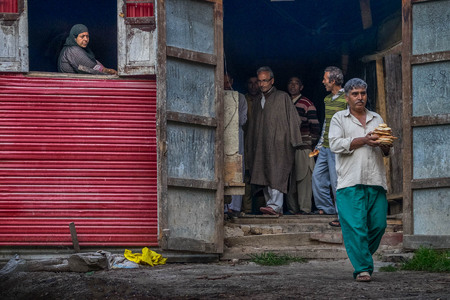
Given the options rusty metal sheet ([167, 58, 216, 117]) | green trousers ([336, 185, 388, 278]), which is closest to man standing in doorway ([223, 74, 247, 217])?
rusty metal sheet ([167, 58, 216, 117])

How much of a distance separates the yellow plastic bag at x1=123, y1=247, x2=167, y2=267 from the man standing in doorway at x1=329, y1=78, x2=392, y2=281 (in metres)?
2.30

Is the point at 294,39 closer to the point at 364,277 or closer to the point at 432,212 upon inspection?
the point at 432,212

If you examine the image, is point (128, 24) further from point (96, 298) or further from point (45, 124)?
point (96, 298)

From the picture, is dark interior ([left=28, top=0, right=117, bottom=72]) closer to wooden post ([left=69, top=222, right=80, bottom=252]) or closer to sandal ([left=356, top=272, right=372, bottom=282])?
wooden post ([left=69, top=222, right=80, bottom=252])

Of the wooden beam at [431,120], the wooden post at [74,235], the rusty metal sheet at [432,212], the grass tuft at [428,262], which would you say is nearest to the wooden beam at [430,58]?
the wooden beam at [431,120]

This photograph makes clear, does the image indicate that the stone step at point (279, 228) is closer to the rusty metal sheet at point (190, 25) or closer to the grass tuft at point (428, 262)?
the grass tuft at point (428, 262)

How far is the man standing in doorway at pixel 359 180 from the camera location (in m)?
7.07

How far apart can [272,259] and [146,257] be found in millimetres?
1301

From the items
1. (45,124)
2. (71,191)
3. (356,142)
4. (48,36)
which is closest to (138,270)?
(71,191)

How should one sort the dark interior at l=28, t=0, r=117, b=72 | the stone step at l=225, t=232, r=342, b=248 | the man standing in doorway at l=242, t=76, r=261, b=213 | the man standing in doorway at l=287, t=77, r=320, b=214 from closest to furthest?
the stone step at l=225, t=232, r=342, b=248
the man standing in doorway at l=287, t=77, r=320, b=214
the man standing in doorway at l=242, t=76, r=261, b=213
the dark interior at l=28, t=0, r=117, b=72

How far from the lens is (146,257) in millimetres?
8617

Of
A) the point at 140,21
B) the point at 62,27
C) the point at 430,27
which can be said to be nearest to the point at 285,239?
the point at 430,27

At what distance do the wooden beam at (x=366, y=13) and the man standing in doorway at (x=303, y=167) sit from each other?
141 cm

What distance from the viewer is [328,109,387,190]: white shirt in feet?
23.6
